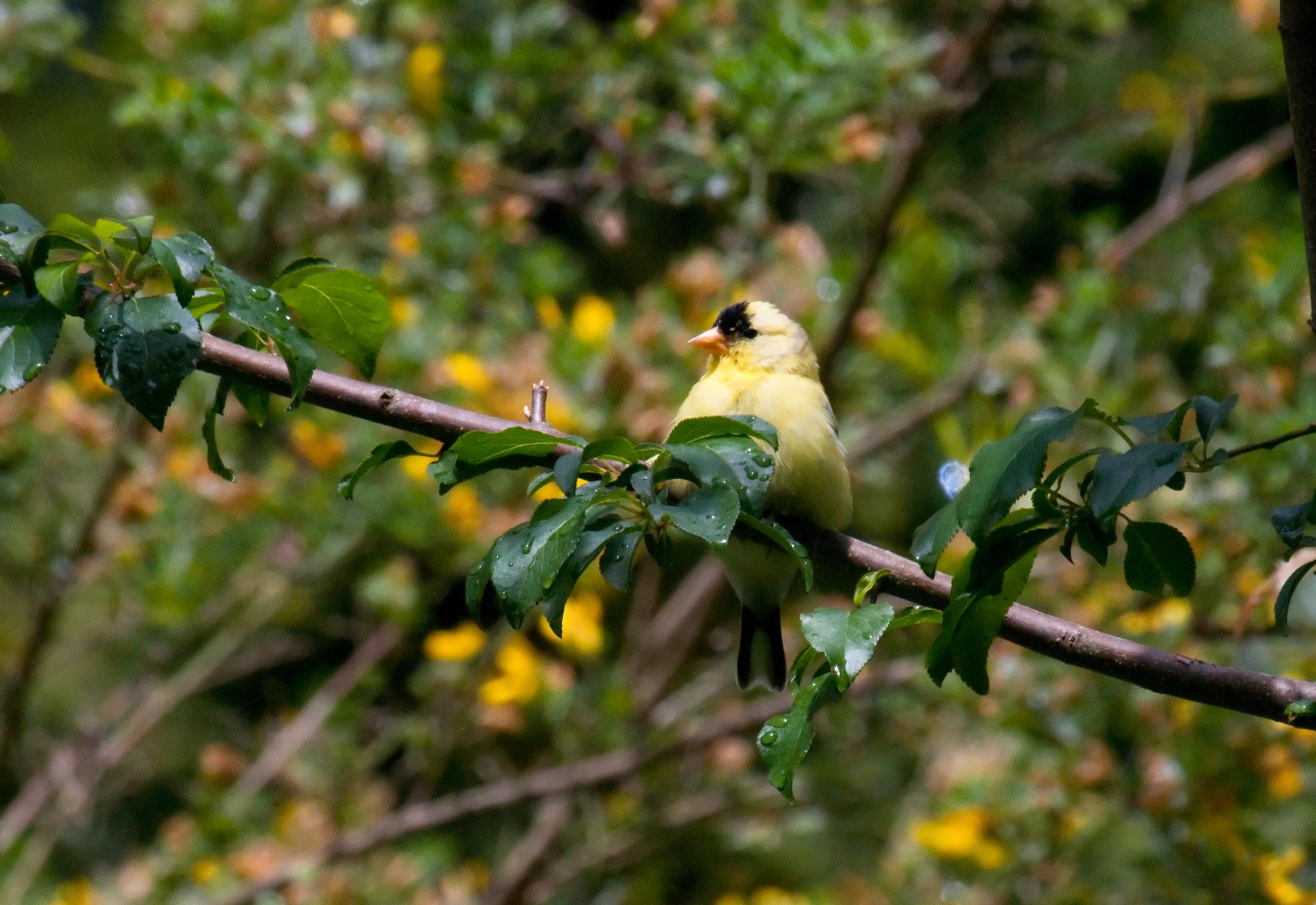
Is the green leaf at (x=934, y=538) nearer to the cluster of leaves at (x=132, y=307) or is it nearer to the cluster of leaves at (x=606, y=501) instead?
the cluster of leaves at (x=606, y=501)

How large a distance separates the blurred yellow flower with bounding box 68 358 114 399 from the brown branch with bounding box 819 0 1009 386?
73.2 inches

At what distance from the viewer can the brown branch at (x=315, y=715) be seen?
3752 mm

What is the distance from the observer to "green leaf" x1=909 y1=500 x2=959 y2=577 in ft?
3.86

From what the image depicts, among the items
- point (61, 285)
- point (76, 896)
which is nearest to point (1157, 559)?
point (61, 285)

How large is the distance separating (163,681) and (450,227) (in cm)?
173

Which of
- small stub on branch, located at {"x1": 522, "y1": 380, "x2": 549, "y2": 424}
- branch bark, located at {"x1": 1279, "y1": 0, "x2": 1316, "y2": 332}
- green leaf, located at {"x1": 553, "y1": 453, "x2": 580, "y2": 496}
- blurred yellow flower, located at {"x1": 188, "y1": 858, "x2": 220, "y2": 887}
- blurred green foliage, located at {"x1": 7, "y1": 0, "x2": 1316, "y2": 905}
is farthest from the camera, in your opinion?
blurred yellow flower, located at {"x1": 188, "y1": 858, "x2": 220, "y2": 887}

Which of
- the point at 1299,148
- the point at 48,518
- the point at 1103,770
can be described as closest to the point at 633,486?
the point at 1299,148

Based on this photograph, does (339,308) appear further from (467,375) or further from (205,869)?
(205,869)

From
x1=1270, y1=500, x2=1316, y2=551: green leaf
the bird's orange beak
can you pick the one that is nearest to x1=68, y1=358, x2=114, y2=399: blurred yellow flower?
the bird's orange beak

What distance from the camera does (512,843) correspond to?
15.9 feet

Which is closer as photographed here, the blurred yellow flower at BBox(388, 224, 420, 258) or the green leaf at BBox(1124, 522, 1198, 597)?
the green leaf at BBox(1124, 522, 1198, 597)

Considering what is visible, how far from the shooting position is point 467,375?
3.31m

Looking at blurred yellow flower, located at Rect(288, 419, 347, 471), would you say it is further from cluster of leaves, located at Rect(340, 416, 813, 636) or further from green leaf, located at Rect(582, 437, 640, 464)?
green leaf, located at Rect(582, 437, 640, 464)

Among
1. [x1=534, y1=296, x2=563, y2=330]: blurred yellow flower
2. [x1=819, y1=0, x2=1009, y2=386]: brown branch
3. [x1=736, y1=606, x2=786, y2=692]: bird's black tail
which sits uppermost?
[x1=819, y1=0, x2=1009, y2=386]: brown branch
